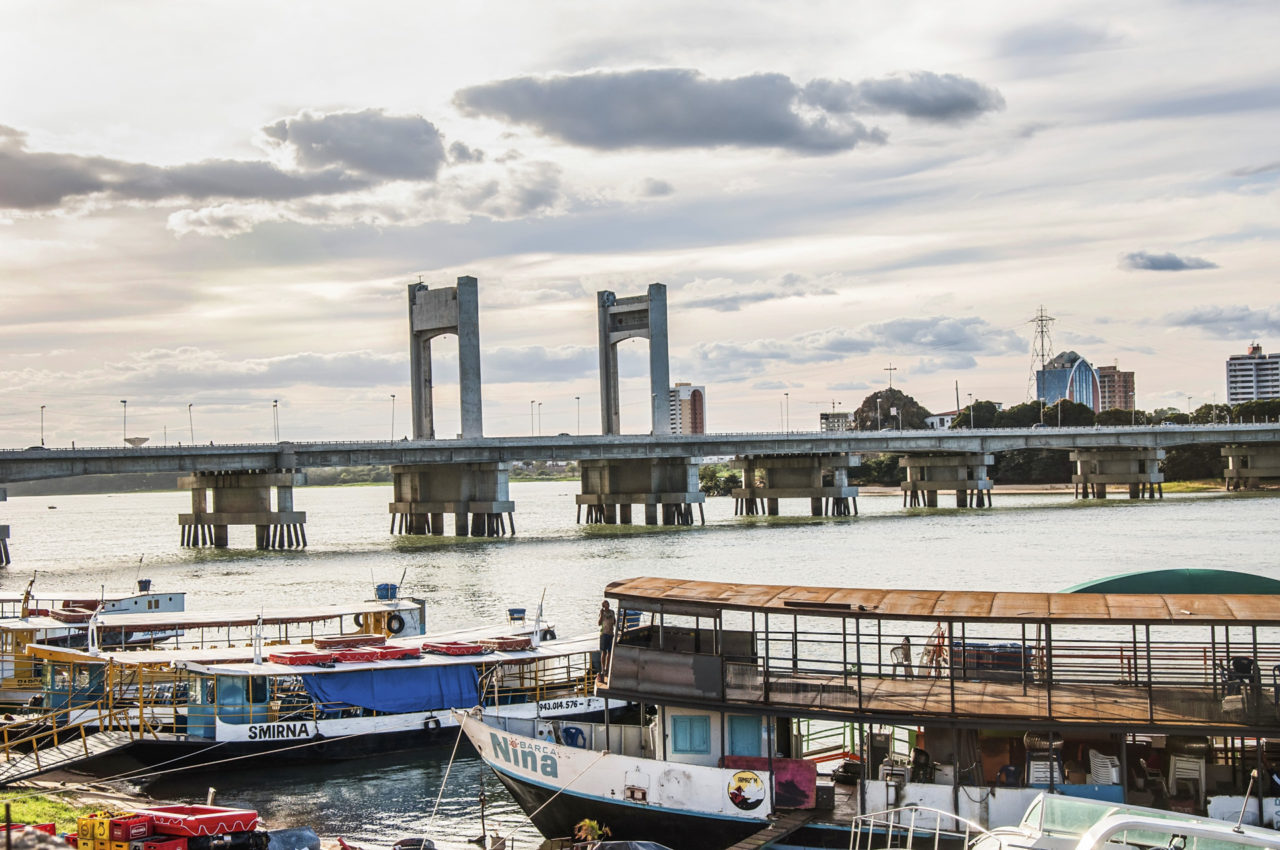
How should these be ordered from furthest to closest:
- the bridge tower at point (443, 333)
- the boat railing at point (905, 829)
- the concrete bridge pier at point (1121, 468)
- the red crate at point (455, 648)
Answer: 1. the concrete bridge pier at point (1121, 468)
2. the bridge tower at point (443, 333)
3. the red crate at point (455, 648)
4. the boat railing at point (905, 829)

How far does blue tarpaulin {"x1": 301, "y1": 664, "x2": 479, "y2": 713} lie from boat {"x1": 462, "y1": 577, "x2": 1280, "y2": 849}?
24.6ft

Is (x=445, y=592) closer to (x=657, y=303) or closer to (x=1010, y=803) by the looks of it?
(x=1010, y=803)

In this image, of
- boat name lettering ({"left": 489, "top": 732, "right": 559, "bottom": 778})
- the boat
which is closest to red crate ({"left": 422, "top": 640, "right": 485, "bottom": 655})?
boat name lettering ({"left": 489, "top": 732, "right": 559, "bottom": 778})

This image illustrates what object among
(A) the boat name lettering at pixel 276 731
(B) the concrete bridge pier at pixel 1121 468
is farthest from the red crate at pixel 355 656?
(B) the concrete bridge pier at pixel 1121 468

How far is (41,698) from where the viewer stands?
30.4 m

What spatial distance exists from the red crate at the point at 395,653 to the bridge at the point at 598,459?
166 ft

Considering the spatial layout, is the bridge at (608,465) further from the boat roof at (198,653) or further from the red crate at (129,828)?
the red crate at (129,828)

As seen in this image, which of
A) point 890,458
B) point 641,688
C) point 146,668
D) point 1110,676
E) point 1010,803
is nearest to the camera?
point 1010,803

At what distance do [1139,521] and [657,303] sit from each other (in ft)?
162

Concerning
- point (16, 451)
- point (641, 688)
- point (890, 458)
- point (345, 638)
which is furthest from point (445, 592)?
point (890, 458)

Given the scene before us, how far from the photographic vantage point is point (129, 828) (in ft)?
59.9

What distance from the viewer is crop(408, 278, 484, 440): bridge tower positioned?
348 feet

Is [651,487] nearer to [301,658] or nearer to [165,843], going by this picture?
[301,658]

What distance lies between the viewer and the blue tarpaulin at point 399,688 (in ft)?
92.6
